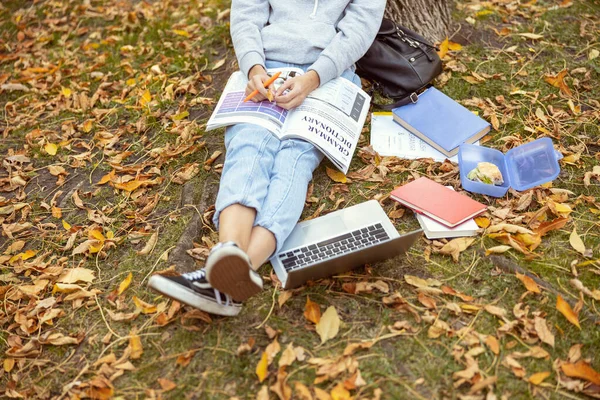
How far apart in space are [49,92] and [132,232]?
2.11 meters

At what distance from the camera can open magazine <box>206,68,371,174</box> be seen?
287 centimetres

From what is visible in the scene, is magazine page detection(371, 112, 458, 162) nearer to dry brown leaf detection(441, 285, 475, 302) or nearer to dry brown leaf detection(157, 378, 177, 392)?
dry brown leaf detection(441, 285, 475, 302)

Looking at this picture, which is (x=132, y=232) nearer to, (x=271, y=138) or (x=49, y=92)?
(x=271, y=138)

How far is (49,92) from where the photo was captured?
14.1 ft

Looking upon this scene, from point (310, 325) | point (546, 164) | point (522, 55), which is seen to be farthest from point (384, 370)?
point (522, 55)

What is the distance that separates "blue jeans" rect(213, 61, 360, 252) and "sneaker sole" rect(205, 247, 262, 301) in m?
0.34

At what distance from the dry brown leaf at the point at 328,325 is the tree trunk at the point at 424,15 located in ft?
7.97

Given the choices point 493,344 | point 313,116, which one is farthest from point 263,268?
point 493,344

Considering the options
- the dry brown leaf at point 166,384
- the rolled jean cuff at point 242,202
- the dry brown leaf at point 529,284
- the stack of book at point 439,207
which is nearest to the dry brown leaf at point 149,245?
the rolled jean cuff at point 242,202

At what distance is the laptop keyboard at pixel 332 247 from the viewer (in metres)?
2.58

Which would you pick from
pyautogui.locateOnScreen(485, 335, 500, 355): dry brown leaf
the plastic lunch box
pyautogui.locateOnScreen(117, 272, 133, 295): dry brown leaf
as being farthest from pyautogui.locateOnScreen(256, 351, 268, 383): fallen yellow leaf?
the plastic lunch box

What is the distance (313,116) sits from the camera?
2941 mm

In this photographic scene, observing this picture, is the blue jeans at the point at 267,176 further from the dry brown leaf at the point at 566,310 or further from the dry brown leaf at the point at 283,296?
the dry brown leaf at the point at 566,310

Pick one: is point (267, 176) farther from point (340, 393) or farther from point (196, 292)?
point (340, 393)
